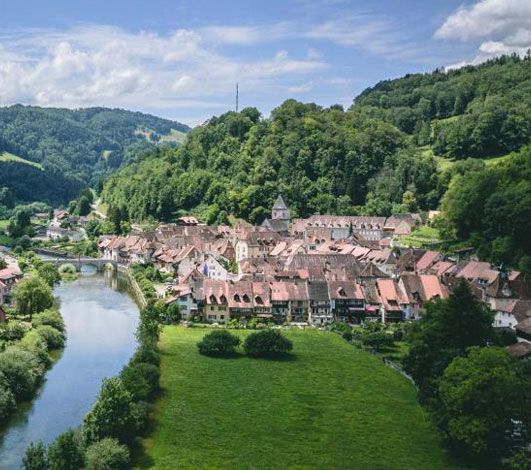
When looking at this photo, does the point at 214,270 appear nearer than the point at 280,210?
Yes

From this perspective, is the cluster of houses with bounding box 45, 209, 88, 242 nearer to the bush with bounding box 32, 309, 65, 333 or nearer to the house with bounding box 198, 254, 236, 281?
the house with bounding box 198, 254, 236, 281

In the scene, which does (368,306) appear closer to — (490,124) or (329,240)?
(329,240)

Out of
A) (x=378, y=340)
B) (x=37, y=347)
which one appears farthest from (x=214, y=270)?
(x=37, y=347)

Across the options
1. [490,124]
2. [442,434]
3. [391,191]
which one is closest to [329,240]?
[391,191]

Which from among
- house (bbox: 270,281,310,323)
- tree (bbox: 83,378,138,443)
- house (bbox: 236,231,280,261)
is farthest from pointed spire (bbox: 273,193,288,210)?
tree (bbox: 83,378,138,443)

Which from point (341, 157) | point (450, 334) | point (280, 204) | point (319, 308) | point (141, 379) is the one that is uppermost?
point (341, 157)

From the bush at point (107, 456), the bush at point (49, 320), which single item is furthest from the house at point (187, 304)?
the bush at point (107, 456)

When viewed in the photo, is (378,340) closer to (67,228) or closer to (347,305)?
(347,305)
